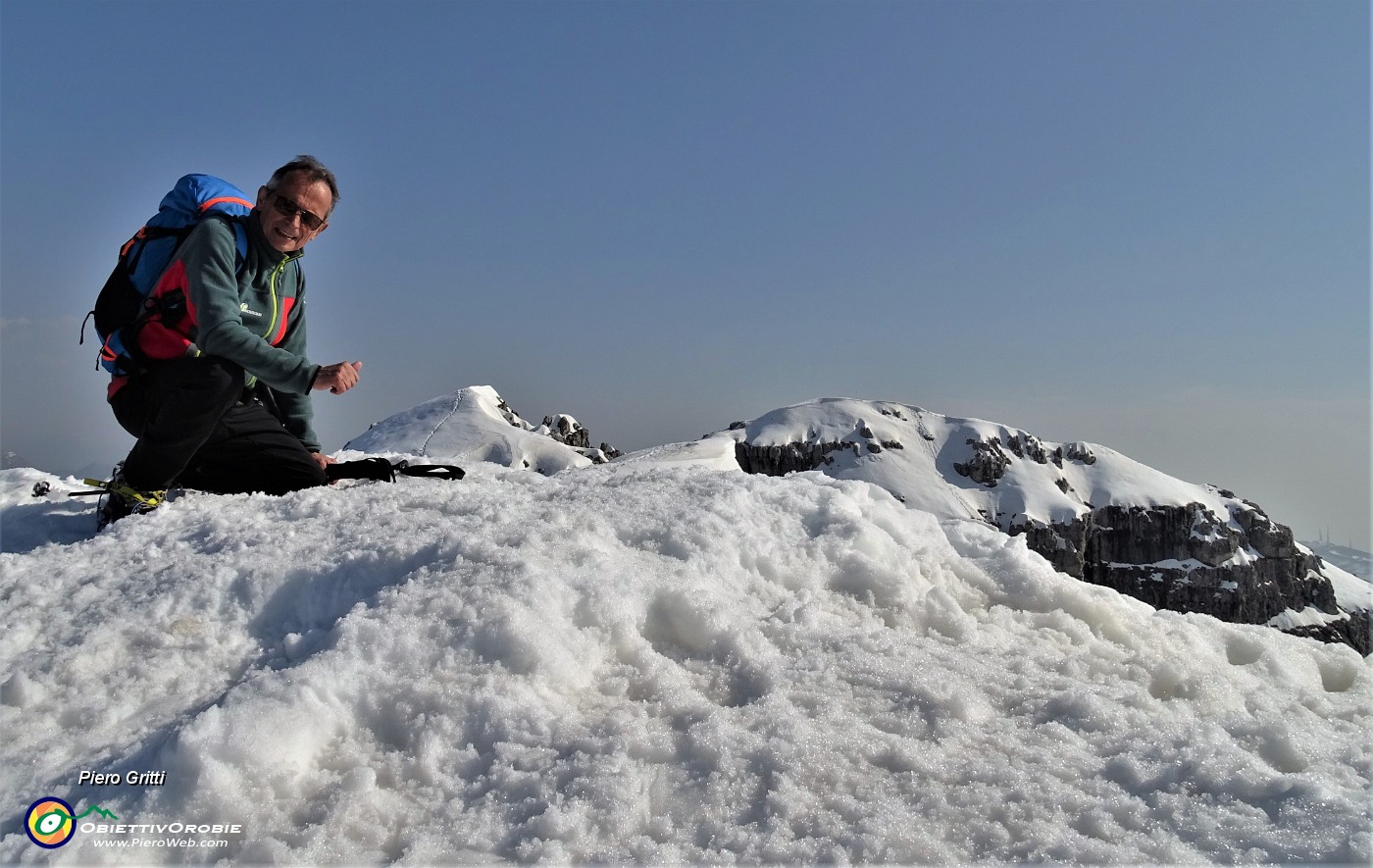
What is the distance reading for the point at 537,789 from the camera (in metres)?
2.06

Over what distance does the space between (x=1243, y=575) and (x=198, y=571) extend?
109 metres

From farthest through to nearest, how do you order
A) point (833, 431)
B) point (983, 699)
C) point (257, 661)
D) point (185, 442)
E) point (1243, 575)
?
point (833, 431)
point (1243, 575)
point (185, 442)
point (257, 661)
point (983, 699)

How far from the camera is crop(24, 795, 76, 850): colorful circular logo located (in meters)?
1.94

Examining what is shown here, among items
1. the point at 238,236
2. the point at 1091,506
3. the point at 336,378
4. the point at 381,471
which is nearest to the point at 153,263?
the point at 238,236

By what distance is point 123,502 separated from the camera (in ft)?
14.0

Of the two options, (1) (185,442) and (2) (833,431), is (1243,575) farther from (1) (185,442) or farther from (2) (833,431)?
(1) (185,442)

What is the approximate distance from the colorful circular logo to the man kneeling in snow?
2.39 metres

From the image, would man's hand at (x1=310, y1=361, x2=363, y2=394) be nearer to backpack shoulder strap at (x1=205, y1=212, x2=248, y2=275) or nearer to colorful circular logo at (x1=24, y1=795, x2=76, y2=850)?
backpack shoulder strap at (x1=205, y1=212, x2=248, y2=275)

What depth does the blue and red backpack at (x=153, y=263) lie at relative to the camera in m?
4.28

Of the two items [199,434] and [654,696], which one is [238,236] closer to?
[199,434]

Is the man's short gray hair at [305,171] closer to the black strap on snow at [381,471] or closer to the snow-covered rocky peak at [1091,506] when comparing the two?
the black strap on snow at [381,471]

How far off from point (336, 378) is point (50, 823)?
8.24 ft

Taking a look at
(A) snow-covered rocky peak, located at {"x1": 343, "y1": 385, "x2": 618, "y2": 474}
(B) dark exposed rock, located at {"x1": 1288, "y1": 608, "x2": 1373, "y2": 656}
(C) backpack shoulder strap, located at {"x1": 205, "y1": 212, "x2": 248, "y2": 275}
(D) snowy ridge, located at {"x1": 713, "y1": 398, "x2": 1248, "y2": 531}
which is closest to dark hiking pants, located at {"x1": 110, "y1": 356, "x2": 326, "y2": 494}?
(C) backpack shoulder strap, located at {"x1": 205, "y1": 212, "x2": 248, "y2": 275}

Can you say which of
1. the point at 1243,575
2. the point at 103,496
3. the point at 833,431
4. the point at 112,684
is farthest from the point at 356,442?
the point at 1243,575
